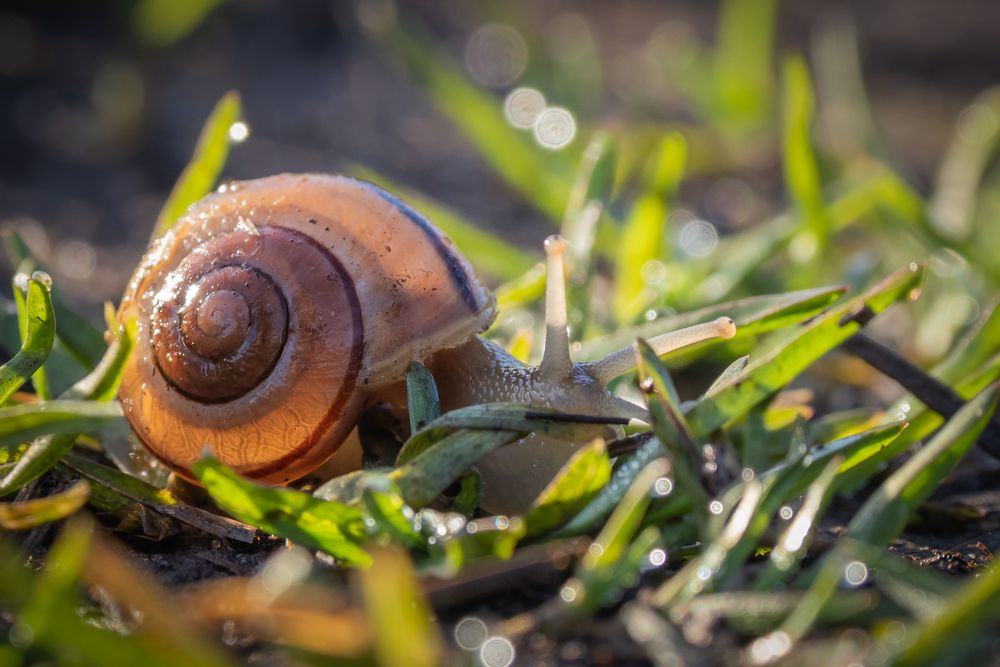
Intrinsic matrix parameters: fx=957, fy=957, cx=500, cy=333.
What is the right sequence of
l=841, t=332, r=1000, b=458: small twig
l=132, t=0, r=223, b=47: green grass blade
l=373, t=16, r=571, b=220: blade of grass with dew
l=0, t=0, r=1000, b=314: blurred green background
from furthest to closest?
l=132, t=0, r=223, b=47: green grass blade < l=0, t=0, r=1000, b=314: blurred green background < l=373, t=16, r=571, b=220: blade of grass with dew < l=841, t=332, r=1000, b=458: small twig

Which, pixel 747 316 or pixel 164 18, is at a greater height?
pixel 164 18

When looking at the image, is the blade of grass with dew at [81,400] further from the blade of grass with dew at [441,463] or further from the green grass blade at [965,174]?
the green grass blade at [965,174]

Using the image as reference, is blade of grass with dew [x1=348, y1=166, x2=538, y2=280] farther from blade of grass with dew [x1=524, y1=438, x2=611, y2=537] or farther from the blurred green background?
blade of grass with dew [x1=524, y1=438, x2=611, y2=537]

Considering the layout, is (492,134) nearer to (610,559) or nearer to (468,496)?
(468,496)

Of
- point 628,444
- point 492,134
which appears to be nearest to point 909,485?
point 628,444

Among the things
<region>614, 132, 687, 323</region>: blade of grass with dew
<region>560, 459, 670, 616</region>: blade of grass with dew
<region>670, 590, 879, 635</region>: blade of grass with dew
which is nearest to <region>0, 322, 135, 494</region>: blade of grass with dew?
<region>560, 459, 670, 616</region>: blade of grass with dew

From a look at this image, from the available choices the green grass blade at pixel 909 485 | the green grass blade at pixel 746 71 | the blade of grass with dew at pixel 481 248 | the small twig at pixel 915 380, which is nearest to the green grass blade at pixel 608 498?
the green grass blade at pixel 909 485

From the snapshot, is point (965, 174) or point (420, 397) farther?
point (965, 174)
